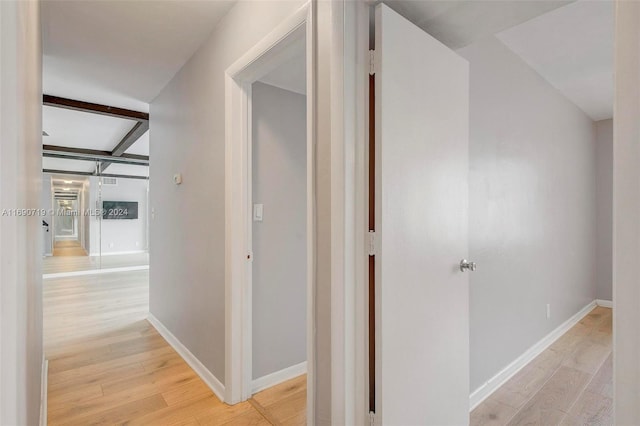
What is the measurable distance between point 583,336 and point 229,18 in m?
3.98

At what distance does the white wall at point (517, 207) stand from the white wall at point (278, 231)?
1288mm

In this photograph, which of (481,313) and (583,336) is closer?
(481,313)

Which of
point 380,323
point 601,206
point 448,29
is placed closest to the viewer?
point 380,323

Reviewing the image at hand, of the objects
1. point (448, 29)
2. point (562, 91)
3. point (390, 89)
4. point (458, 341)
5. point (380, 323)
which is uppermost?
point (562, 91)

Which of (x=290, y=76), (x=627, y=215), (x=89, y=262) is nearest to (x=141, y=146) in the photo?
(x=89, y=262)

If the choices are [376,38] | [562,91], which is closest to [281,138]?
[376,38]

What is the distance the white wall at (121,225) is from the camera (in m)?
6.05

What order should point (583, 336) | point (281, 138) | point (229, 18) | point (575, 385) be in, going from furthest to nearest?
point (583, 336) → point (281, 138) → point (575, 385) → point (229, 18)

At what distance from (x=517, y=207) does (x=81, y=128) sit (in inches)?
217

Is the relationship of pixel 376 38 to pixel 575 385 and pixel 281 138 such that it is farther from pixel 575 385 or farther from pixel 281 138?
pixel 575 385

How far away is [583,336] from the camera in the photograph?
2.97 metres

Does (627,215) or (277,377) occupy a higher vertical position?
(627,215)

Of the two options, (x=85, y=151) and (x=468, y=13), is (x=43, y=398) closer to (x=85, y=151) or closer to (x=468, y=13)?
(x=468, y=13)

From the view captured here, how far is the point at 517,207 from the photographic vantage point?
238cm
